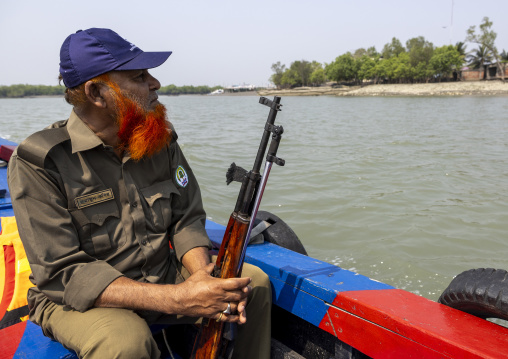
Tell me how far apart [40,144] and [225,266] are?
0.92m

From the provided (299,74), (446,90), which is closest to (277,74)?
(299,74)

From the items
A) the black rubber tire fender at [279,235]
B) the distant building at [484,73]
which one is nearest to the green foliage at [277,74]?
the distant building at [484,73]

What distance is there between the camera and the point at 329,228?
21.9ft

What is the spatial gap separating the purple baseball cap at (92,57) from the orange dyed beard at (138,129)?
0.12 meters

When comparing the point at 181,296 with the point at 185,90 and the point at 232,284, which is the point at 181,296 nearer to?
the point at 232,284

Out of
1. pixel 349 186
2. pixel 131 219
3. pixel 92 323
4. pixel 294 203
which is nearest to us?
pixel 92 323

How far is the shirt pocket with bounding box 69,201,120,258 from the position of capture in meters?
1.87

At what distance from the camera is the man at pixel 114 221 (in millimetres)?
1714

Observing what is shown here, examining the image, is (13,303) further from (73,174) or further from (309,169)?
(309,169)

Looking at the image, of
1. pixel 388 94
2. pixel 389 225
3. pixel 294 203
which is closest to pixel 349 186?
pixel 294 203

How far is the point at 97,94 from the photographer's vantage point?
6.41 feet

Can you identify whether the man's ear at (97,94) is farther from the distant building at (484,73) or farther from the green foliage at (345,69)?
the green foliage at (345,69)

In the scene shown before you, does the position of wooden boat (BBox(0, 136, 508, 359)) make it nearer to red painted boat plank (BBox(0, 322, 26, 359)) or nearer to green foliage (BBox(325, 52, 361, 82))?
red painted boat plank (BBox(0, 322, 26, 359))

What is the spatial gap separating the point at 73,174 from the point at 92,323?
24.8 inches
